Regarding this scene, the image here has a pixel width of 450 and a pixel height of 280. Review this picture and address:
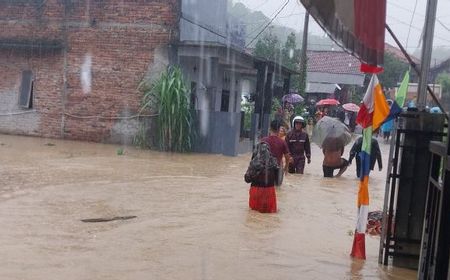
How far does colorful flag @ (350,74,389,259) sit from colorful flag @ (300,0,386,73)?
0.76 meters

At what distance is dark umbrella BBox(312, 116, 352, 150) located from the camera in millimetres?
12906

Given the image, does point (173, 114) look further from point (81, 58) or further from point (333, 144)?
point (333, 144)

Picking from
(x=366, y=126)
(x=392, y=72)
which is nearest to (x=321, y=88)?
(x=392, y=72)

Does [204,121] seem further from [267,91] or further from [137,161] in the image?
[267,91]

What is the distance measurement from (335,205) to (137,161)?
5845 millimetres

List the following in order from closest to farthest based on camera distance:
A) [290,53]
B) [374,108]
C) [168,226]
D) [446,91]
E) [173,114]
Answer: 1. [446,91]
2. [374,108]
3. [168,226]
4. [173,114]
5. [290,53]

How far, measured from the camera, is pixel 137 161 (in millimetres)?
13852

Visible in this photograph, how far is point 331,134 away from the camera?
13.0 meters

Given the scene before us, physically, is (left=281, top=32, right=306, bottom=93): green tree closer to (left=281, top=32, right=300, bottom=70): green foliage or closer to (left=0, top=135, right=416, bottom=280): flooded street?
(left=281, top=32, right=300, bottom=70): green foliage

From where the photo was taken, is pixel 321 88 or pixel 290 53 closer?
pixel 290 53

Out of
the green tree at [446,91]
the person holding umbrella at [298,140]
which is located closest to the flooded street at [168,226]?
the person holding umbrella at [298,140]

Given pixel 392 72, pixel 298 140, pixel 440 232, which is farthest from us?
pixel 392 72

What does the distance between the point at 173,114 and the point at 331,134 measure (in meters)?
5.15

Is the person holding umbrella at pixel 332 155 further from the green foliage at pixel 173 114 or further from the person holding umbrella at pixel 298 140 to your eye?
the green foliage at pixel 173 114
